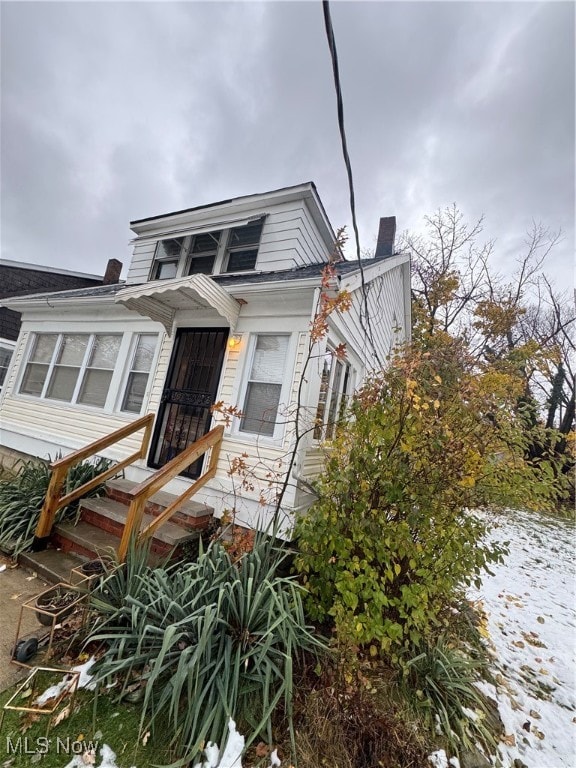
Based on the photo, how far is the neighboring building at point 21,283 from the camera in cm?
1100

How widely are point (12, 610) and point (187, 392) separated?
→ 325cm

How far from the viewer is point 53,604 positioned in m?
2.69

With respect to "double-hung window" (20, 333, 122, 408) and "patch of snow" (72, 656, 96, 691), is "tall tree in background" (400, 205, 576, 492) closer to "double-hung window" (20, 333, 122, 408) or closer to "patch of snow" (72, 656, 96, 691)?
"double-hung window" (20, 333, 122, 408)

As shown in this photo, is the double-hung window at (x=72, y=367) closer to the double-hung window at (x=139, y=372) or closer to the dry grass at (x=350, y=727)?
the double-hung window at (x=139, y=372)

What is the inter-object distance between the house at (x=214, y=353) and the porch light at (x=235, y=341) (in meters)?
0.03

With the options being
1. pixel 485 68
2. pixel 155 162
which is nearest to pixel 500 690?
pixel 485 68

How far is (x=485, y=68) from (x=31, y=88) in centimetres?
1057

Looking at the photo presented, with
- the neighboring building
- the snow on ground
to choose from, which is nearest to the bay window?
the neighboring building

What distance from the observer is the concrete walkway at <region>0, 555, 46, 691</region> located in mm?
2273

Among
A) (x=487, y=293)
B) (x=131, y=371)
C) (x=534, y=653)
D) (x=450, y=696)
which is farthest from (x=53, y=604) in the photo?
(x=487, y=293)

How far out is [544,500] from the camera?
10.6 ft

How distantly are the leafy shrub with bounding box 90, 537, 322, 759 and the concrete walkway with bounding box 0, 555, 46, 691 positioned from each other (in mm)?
551

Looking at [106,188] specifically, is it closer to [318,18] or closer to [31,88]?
[31,88]

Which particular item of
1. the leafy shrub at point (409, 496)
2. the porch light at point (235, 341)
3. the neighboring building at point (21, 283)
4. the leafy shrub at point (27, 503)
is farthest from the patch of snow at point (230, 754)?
the neighboring building at point (21, 283)
